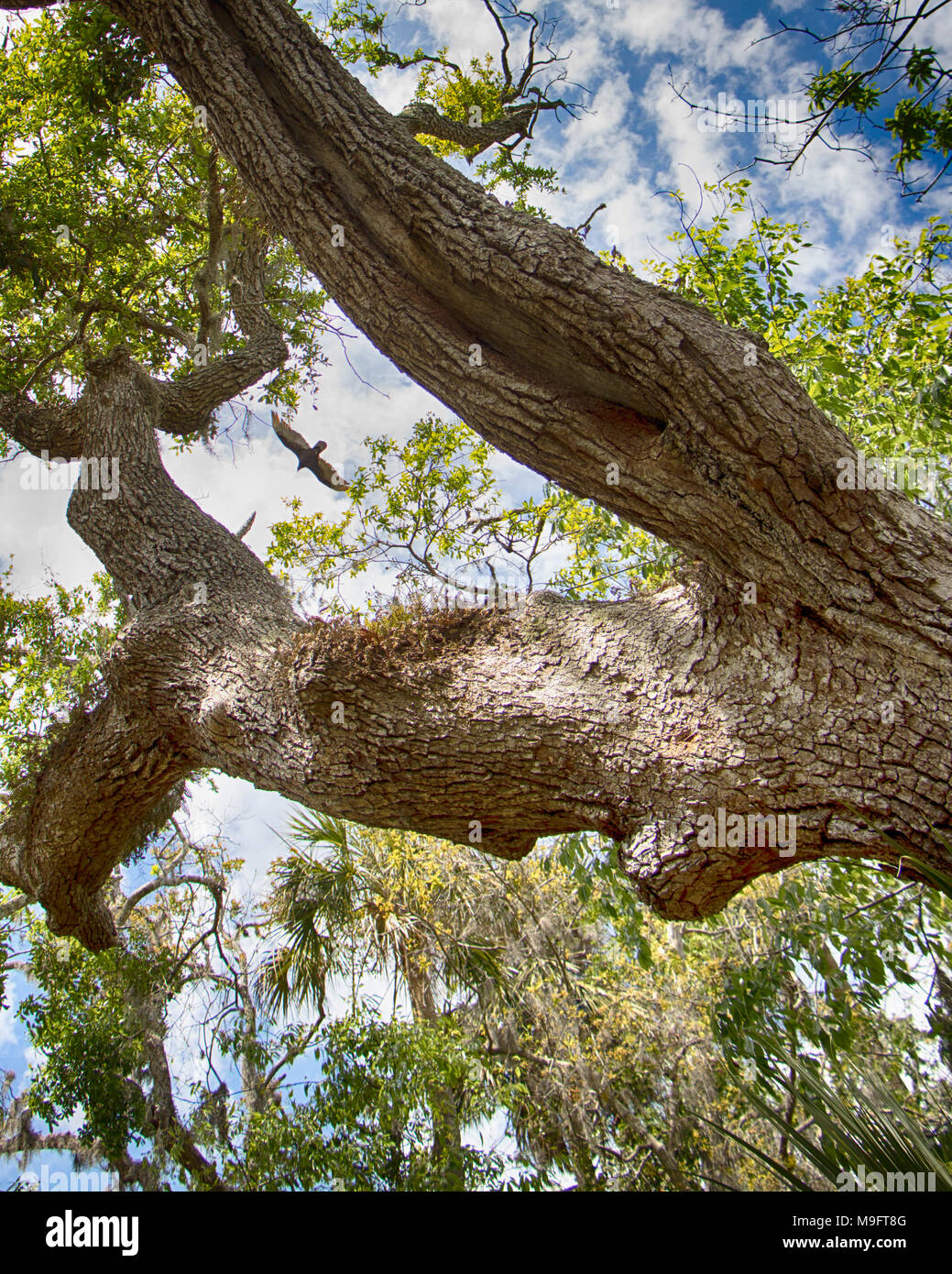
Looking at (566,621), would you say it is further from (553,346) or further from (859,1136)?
(859,1136)

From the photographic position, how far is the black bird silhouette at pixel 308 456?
7.93 metres

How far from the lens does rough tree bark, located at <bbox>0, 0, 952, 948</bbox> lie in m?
2.34

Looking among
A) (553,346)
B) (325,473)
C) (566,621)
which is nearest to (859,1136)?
(566,621)

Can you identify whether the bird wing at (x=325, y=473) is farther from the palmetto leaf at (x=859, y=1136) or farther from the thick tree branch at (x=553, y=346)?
the palmetto leaf at (x=859, y=1136)

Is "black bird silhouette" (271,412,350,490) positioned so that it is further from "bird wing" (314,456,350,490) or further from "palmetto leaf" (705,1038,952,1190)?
"palmetto leaf" (705,1038,952,1190)

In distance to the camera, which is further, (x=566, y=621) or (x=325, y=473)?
(x=325, y=473)

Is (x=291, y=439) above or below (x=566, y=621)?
above

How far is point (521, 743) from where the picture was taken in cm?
269

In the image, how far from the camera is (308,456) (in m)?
7.94

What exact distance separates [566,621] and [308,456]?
225 inches

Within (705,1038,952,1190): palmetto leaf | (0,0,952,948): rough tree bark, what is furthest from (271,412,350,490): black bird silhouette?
(705,1038,952,1190): palmetto leaf

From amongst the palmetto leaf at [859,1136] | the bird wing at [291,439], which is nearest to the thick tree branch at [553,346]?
the palmetto leaf at [859,1136]
